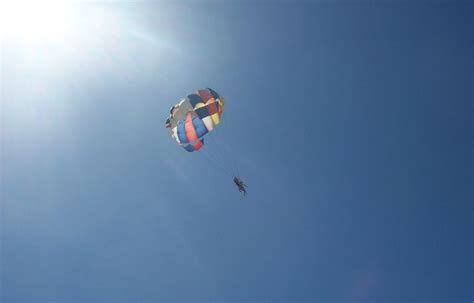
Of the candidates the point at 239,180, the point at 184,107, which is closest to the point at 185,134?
the point at 184,107

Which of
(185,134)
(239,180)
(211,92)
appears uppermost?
(211,92)

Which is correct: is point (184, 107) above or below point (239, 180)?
above

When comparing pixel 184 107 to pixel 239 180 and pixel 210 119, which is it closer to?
pixel 210 119

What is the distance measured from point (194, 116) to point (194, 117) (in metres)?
0.06

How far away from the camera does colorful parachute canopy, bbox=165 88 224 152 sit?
26266 millimetres

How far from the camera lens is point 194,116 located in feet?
86.3

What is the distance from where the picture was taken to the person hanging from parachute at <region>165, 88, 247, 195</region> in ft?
86.2

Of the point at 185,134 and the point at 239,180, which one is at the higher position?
the point at 185,134

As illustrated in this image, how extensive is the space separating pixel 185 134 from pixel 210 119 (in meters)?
1.80

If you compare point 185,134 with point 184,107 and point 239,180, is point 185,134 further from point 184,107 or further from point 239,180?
point 239,180

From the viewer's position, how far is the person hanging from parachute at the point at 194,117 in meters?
26.3

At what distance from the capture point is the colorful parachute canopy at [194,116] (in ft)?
86.2

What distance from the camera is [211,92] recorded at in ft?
88.1

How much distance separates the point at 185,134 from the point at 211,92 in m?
3.10
